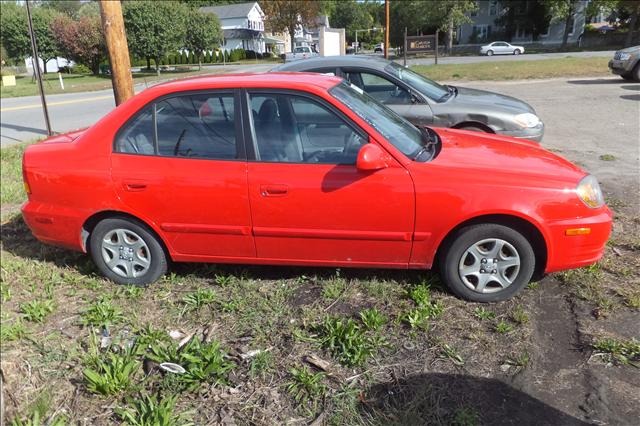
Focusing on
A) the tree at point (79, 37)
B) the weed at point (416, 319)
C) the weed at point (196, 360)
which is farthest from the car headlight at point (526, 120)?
the tree at point (79, 37)

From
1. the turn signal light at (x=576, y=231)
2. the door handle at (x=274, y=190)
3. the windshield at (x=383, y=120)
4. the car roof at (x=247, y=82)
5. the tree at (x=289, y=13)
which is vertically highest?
the tree at (x=289, y=13)

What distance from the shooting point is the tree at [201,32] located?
43219mm

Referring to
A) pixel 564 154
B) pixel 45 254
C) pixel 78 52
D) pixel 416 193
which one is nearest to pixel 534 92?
pixel 564 154

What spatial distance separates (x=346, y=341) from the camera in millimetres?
3061

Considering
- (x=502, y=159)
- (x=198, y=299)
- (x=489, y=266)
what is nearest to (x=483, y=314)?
(x=489, y=266)

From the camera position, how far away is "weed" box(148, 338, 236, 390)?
9.21ft

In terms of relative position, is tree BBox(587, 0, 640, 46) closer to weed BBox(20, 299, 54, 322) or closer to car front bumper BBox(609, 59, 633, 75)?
car front bumper BBox(609, 59, 633, 75)

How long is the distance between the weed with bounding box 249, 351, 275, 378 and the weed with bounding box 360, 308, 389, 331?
0.67 meters

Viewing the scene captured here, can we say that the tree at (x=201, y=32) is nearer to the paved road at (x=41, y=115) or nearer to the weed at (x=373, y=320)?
the paved road at (x=41, y=115)

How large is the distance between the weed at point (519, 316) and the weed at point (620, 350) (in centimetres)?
43

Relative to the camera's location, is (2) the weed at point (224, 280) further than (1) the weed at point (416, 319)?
Yes

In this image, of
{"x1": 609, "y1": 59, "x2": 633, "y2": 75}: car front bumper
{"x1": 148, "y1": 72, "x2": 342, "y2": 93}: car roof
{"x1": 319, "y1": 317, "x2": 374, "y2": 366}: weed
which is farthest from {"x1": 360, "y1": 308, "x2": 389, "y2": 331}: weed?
{"x1": 609, "y1": 59, "x2": 633, "y2": 75}: car front bumper

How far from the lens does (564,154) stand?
7.32 m

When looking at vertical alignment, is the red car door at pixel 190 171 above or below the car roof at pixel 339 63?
below
